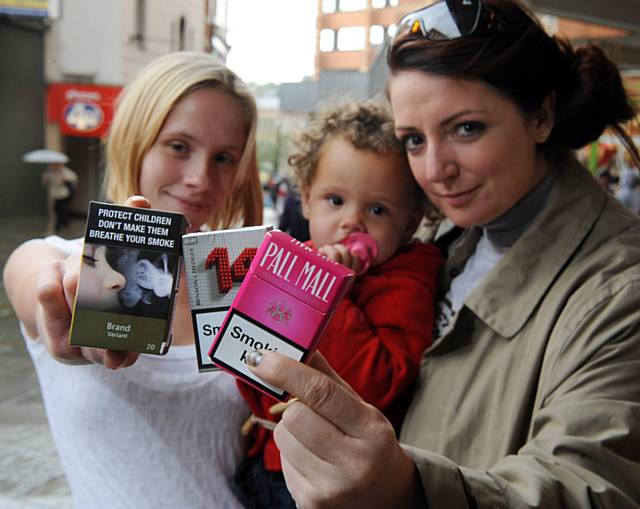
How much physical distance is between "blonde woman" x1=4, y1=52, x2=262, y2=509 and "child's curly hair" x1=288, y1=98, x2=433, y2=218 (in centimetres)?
30

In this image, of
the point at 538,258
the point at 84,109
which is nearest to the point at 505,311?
the point at 538,258

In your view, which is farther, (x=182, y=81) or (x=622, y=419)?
(x=182, y=81)

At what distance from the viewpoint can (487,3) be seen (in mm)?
1672

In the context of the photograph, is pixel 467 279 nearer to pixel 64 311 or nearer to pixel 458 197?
pixel 458 197

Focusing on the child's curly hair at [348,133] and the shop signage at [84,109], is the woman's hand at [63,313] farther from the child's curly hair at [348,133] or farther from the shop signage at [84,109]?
the shop signage at [84,109]

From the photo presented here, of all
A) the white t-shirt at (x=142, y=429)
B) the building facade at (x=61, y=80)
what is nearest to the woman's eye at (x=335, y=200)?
the white t-shirt at (x=142, y=429)

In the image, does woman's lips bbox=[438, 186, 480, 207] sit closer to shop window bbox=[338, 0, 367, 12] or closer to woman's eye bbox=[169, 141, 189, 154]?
woman's eye bbox=[169, 141, 189, 154]

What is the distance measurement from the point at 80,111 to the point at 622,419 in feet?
55.6

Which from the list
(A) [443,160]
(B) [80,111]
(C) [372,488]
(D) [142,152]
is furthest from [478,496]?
(B) [80,111]

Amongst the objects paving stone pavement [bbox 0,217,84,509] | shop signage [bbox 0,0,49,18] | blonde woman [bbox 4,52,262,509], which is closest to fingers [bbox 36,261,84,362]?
blonde woman [bbox 4,52,262,509]

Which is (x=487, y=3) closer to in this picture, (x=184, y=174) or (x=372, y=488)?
(x=184, y=174)

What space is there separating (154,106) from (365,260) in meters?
0.74

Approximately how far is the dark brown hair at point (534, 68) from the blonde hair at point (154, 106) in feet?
1.60

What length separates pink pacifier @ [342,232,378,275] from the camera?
1.82m
